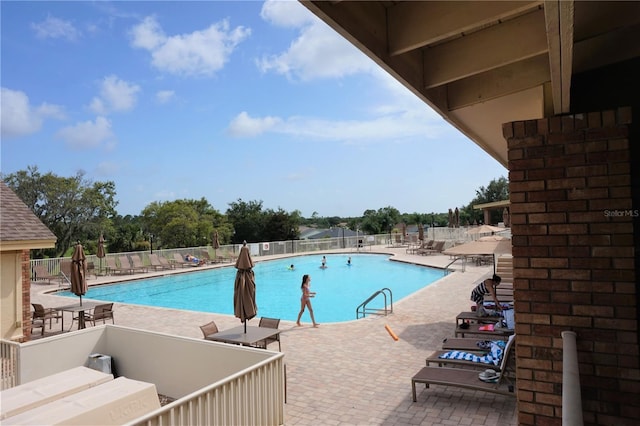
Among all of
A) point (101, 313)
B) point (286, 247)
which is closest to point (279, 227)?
point (286, 247)

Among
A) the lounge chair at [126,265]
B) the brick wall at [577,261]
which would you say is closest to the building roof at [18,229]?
the brick wall at [577,261]

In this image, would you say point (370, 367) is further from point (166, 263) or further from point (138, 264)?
point (166, 263)

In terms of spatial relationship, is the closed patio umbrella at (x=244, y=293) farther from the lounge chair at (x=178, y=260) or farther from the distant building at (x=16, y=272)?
the lounge chair at (x=178, y=260)

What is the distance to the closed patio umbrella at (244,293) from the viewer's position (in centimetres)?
687

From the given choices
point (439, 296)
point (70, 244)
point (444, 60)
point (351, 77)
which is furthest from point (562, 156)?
point (70, 244)

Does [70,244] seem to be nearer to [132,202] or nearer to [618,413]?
[132,202]

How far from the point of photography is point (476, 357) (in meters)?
5.38

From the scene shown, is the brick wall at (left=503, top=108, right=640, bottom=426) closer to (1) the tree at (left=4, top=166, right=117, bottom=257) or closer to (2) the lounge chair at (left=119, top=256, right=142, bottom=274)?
(2) the lounge chair at (left=119, top=256, right=142, bottom=274)

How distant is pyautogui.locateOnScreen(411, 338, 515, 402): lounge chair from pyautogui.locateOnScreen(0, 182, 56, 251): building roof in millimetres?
8216

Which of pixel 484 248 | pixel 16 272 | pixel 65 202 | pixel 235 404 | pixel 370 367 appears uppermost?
pixel 65 202

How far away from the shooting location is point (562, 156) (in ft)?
8.24

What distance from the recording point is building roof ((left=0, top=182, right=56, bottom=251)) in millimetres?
8070

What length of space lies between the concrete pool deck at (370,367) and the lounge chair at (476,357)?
371 millimetres

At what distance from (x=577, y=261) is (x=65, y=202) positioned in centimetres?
3545
